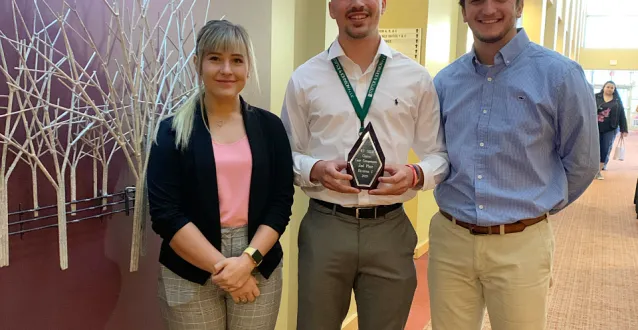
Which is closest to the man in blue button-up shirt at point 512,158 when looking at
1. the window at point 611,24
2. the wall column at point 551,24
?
the wall column at point 551,24

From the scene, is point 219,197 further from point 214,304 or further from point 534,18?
point 534,18

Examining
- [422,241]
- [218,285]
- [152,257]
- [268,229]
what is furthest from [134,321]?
[422,241]

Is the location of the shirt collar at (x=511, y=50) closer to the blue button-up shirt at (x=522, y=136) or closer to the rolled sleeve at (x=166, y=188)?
the blue button-up shirt at (x=522, y=136)

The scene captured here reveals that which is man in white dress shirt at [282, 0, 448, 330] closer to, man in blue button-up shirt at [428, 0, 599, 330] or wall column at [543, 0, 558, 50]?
man in blue button-up shirt at [428, 0, 599, 330]

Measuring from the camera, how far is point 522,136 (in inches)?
71.4

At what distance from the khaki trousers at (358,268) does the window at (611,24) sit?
82.6ft

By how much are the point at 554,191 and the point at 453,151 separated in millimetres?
384

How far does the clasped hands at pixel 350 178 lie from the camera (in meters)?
1.74

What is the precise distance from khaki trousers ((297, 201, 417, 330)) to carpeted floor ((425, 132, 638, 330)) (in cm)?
181

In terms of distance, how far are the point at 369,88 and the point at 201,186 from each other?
704 mm

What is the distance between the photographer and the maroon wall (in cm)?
158

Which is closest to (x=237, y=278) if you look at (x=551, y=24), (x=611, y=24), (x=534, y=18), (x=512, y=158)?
(x=512, y=158)

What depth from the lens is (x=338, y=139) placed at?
1.90m

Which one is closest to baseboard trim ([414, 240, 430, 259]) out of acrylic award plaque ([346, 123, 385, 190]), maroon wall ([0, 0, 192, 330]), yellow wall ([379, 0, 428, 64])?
yellow wall ([379, 0, 428, 64])
